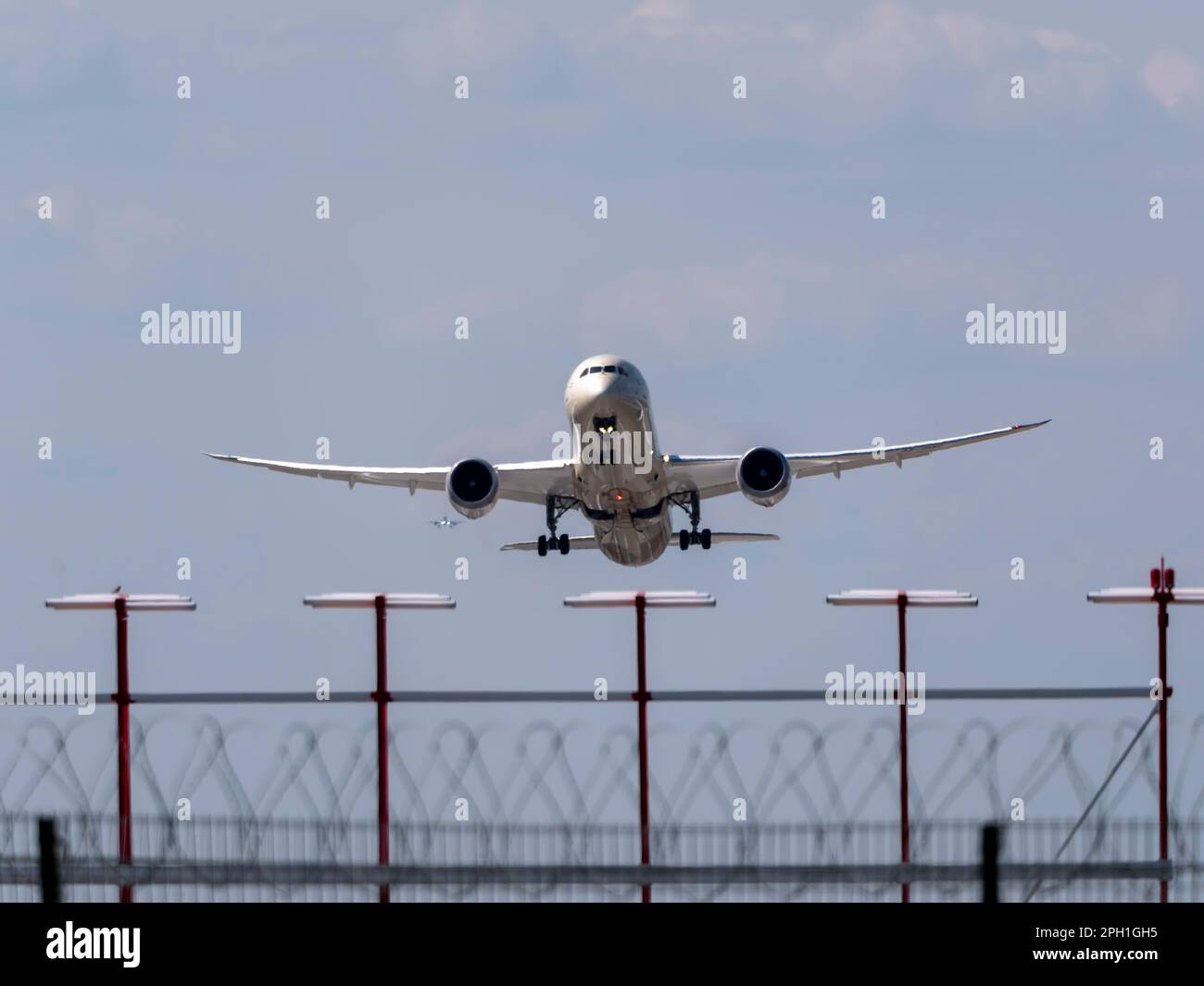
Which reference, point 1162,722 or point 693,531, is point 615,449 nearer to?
point 693,531

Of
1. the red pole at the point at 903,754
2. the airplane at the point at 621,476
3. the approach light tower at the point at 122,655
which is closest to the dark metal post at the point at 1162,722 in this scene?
the red pole at the point at 903,754

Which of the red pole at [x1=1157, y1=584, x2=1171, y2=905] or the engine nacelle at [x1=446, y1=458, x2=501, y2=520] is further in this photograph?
the engine nacelle at [x1=446, y1=458, x2=501, y2=520]

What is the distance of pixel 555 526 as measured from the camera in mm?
59781

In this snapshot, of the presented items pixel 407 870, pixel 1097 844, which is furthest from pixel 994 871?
pixel 407 870

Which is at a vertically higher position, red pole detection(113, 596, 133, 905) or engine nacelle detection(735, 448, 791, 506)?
engine nacelle detection(735, 448, 791, 506)

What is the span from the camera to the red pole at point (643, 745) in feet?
61.8

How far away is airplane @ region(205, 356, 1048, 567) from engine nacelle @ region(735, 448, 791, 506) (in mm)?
24

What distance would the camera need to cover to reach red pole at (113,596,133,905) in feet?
64.4

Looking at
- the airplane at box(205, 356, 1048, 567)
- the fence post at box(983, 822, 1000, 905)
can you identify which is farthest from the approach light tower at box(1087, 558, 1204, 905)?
the airplane at box(205, 356, 1048, 567)

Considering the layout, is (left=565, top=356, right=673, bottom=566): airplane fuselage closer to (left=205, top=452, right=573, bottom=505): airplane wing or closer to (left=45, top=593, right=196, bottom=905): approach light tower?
(left=205, top=452, right=573, bottom=505): airplane wing

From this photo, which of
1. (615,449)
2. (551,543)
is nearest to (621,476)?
(615,449)
